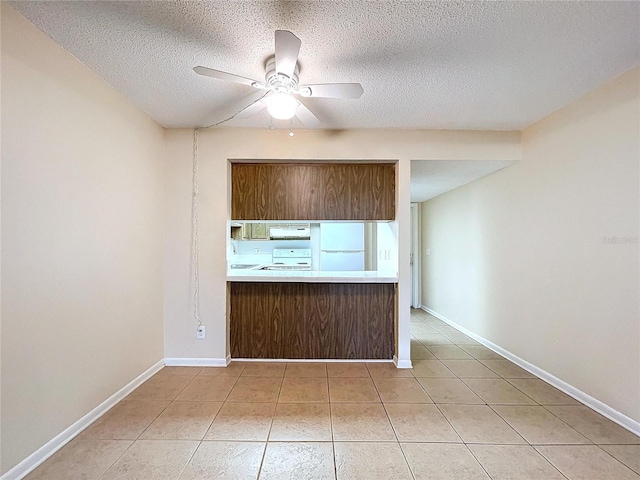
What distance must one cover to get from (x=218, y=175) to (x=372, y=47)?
1.78 metres

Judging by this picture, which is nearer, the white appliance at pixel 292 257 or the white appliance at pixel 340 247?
the white appliance at pixel 340 247

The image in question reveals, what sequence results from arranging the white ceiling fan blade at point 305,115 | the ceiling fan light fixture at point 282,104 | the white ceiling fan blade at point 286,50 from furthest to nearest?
the white ceiling fan blade at point 305,115, the ceiling fan light fixture at point 282,104, the white ceiling fan blade at point 286,50

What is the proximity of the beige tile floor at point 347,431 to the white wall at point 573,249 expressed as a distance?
0.32 meters

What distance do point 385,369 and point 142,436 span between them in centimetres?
194

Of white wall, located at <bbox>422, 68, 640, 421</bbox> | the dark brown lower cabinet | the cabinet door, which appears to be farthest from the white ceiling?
the cabinet door

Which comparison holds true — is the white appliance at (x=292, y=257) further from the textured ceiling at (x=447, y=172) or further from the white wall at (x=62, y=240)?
the white wall at (x=62, y=240)

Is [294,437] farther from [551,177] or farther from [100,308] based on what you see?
[551,177]

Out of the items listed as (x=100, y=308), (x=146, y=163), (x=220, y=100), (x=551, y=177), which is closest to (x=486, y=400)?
(x=551, y=177)

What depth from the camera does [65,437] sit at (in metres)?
1.70

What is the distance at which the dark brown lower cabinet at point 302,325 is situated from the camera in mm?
2939

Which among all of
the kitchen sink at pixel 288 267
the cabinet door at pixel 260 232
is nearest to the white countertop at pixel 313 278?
the kitchen sink at pixel 288 267

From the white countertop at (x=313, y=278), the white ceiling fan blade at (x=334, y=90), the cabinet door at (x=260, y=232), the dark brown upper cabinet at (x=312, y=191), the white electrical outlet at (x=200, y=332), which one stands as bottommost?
the white electrical outlet at (x=200, y=332)

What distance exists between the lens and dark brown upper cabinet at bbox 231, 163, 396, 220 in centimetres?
294

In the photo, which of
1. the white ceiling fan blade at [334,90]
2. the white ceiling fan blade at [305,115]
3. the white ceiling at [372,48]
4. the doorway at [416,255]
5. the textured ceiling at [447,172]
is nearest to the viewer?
the white ceiling at [372,48]
